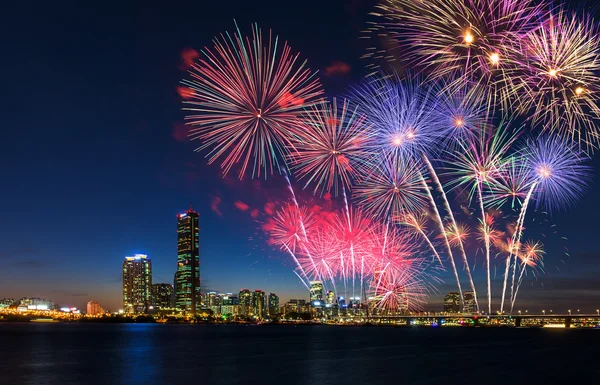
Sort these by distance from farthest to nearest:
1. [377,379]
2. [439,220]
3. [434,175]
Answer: [439,220]
[434,175]
[377,379]

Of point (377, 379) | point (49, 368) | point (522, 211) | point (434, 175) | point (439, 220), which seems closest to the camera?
point (377, 379)

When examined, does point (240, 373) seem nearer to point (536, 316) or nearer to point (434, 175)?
point (434, 175)

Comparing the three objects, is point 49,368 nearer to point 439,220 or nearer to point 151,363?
point 151,363

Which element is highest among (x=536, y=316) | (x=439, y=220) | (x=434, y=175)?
(x=434, y=175)

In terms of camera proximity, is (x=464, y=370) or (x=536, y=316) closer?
(x=464, y=370)

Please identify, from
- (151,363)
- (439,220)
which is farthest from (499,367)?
(151,363)

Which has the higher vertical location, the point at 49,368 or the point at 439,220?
the point at 439,220

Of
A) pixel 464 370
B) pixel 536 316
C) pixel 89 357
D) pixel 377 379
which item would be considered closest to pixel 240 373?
pixel 377 379

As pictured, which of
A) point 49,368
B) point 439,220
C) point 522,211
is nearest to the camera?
point 439,220

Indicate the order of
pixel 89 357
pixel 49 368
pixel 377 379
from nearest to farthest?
pixel 377 379
pixel 49 368
pixel 89 357
